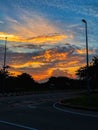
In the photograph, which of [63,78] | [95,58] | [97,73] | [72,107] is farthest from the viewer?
[63,78]

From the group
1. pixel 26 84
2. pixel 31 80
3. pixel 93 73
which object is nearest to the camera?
pixel 93 73

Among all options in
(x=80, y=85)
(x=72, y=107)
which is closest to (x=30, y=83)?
(x=80, y=85)

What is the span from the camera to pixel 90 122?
17.7 meters

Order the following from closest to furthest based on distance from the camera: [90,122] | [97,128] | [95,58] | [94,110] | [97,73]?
[97,128], [90,122], [94,110], [97,73], [95,58]

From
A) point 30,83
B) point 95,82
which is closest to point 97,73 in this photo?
point 95,82

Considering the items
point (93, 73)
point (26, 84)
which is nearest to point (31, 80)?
point (26, 84)

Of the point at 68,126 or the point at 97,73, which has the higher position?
the point at 97,73

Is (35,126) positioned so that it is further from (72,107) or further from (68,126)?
(72,107)

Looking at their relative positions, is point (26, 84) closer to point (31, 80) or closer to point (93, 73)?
point (31, 80)

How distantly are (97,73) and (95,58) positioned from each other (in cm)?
708

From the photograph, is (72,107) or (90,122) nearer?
(90,122)

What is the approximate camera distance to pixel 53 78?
13700cm

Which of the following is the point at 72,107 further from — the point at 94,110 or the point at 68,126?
the point at 68,126

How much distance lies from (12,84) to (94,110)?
74.5 m
